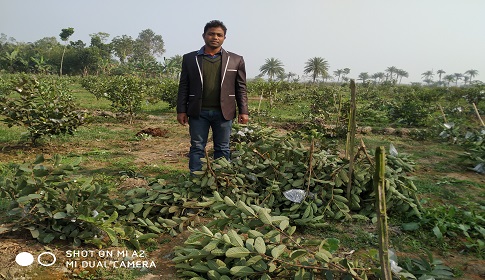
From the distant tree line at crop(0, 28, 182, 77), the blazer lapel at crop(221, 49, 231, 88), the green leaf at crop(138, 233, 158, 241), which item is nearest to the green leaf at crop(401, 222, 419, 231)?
the green leaf at crop(138, 233, 158, 241)

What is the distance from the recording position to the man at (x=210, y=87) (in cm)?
340

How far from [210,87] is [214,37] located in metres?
0.51

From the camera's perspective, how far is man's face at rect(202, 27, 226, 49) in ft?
10.8

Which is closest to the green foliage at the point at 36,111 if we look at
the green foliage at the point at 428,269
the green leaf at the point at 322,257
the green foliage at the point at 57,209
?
the green foliage at the point at 57,209

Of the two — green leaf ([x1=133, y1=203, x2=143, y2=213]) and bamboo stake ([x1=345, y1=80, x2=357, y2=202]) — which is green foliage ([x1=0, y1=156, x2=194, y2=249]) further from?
bamboo stake ([x1=345, y1=80, x2=357, y2=202])

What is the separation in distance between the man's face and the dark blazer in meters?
0.12

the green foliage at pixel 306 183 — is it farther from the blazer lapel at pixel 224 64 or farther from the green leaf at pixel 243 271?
the green leaf at pixel 243 271

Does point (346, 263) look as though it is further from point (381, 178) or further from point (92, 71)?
point (92, 71)

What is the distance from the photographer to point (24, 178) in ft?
7.06

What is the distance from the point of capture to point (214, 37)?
330cm

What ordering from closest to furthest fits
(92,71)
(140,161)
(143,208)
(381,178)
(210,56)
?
(381,178) → (143,208) → (210,56) → (140,161) → (92,71)

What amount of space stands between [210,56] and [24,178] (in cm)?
203

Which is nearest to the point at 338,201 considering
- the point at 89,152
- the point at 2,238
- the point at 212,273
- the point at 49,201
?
the point at 212,273

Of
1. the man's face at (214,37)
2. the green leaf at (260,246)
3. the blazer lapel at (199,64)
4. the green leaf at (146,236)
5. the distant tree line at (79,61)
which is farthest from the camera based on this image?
the distant tree line at (79,61)
